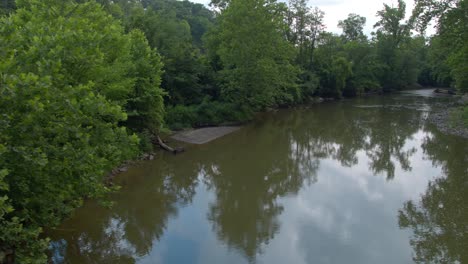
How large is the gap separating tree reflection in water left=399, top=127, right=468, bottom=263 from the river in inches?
1.3

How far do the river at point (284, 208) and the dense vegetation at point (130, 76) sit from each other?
7.86 feet

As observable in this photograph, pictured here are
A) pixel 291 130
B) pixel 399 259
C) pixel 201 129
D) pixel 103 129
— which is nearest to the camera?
pixel 103 129

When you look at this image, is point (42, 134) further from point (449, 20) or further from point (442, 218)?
point (449, 20)

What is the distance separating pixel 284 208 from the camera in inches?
599

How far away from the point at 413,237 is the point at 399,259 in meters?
1.71

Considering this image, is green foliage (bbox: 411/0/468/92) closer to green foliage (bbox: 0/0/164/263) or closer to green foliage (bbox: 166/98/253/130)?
green foliage (bbox: 166/98/253/130)

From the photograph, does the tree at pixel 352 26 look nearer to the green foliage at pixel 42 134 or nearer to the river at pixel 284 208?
the river at pixel 284 208

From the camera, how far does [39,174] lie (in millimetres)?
7535

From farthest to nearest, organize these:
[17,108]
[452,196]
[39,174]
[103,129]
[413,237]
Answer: [452,196], [413,237], [103,129], [39,174], [17,108]

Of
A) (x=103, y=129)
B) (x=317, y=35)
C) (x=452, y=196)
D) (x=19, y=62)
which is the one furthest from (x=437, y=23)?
(x=317, y=35)

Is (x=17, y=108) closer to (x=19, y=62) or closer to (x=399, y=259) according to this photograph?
(x=19, y=62)

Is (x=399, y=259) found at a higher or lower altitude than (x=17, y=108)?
lower

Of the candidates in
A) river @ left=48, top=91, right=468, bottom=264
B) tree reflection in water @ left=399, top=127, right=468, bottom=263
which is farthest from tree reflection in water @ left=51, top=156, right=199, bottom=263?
tree reflection in water @ left=399, top=127, right=468, bottom=263

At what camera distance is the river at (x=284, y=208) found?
11719 mm
